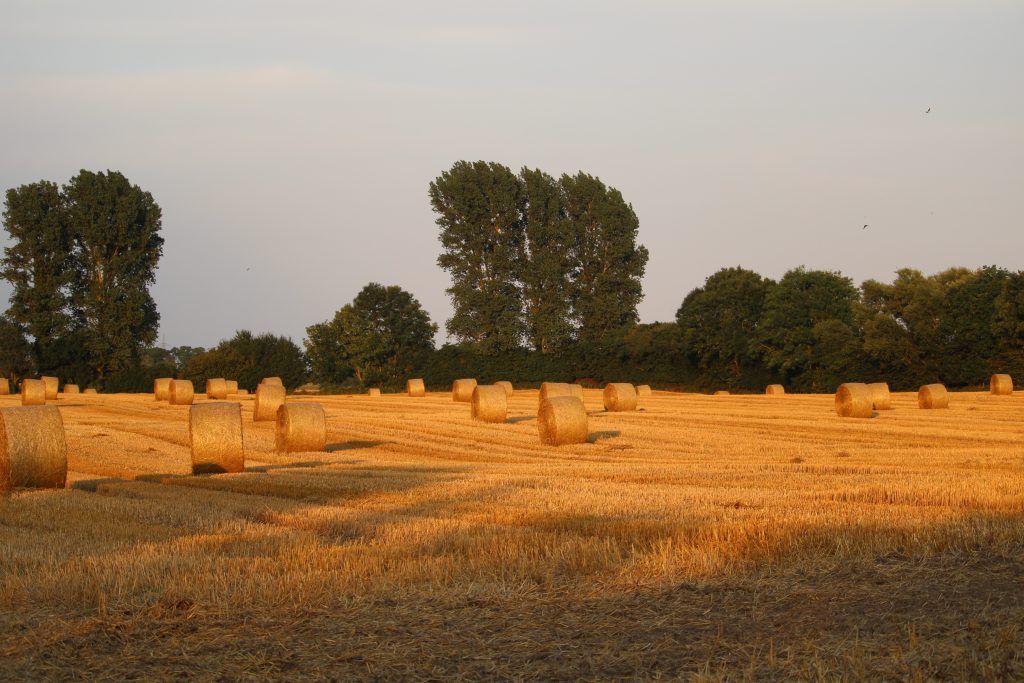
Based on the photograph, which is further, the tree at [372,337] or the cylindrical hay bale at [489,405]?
the tree at [372,337]

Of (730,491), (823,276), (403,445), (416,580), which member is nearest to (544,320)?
(823,276)

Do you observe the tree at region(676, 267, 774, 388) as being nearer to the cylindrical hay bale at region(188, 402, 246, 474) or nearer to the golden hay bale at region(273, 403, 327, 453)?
the golden hay bale at region(273, 403, 327, 453)

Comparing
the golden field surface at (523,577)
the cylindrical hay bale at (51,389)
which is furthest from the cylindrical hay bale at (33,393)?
the golden field surface at (523,577)

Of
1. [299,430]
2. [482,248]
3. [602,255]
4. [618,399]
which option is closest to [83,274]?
[482,248]

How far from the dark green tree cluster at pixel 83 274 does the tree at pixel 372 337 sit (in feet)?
42.9

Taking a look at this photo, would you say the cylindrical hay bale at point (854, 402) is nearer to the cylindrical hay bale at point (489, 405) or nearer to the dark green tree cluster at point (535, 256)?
the cylindrical hay bale at point (489, 405)

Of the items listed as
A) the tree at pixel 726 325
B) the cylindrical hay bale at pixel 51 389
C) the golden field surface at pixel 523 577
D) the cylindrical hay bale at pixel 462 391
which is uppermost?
the tree at pixel 726 325

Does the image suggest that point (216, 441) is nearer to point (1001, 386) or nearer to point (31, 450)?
point (31, 450)

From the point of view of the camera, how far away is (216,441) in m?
14.6

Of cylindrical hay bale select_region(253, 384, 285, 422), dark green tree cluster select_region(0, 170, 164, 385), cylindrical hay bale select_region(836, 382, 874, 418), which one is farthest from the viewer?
dark green tree cluster select_region(0, 170, 164, 385)

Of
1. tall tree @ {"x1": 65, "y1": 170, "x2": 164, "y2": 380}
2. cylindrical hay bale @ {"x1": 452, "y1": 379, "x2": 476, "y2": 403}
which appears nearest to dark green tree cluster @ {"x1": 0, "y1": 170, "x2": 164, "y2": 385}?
tall tree @ {"x1": 65, "y1": 170, "x2": 164, "y2": 380}

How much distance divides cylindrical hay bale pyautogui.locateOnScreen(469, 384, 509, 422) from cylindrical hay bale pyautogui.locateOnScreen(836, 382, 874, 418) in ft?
29.0

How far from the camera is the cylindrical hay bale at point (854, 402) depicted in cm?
2627

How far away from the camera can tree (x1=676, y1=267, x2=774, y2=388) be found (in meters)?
54.2
